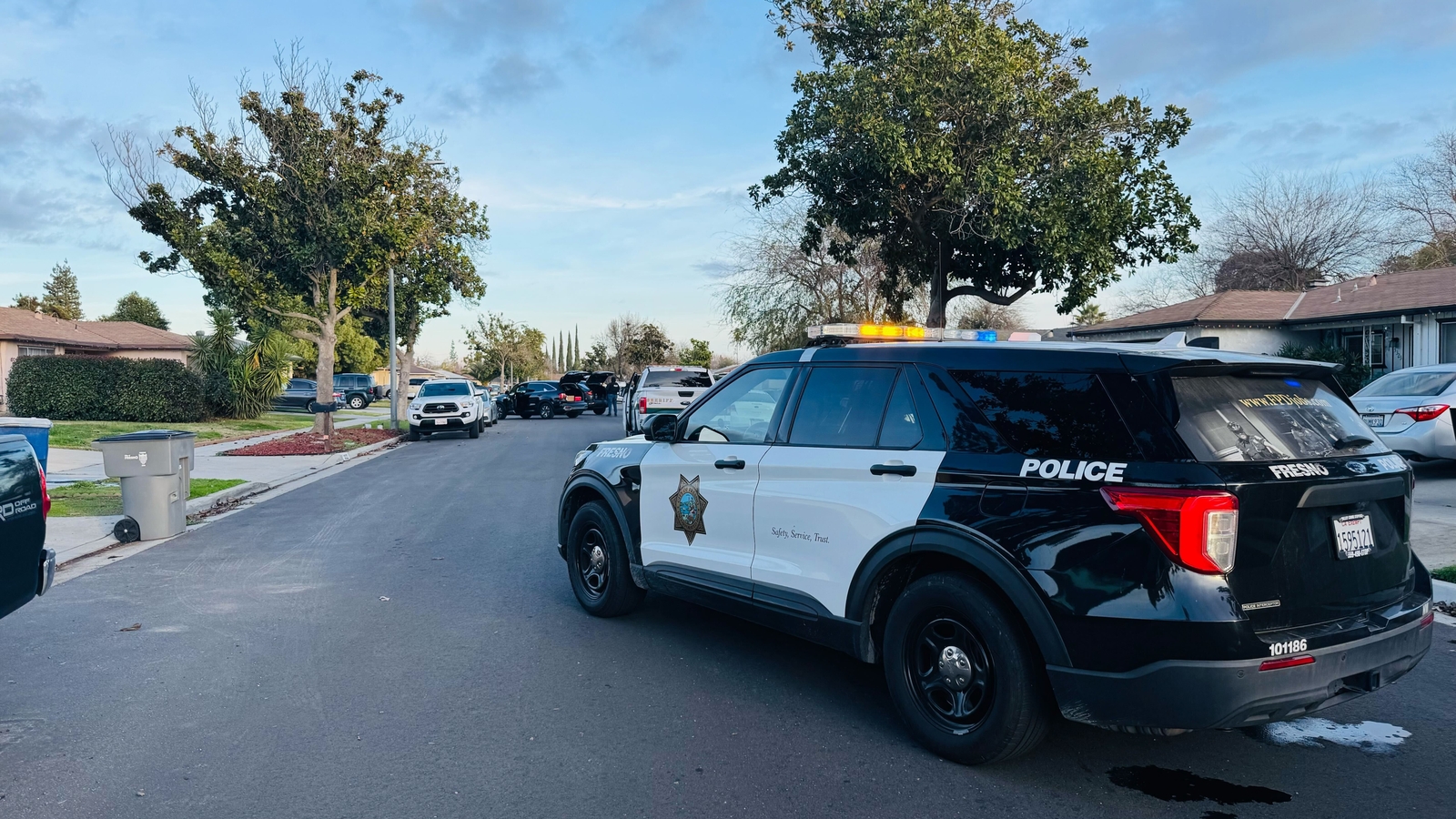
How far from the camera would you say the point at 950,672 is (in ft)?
13.6

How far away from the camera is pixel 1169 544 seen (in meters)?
3.46

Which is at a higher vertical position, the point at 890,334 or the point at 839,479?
the point at 890,334

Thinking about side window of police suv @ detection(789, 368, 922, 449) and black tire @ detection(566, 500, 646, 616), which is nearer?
side window of police suv @ detection(789, 368, 922, 449)

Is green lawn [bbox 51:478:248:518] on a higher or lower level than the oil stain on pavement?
higher

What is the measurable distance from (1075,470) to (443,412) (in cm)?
2389

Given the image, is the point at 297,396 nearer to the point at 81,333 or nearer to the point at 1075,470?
the point at 81,333

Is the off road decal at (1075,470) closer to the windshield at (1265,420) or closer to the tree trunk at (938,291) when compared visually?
the windshield at (1265,420)

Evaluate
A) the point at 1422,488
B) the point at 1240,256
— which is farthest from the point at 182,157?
the point at 1240,256

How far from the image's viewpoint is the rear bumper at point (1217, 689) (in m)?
3.44

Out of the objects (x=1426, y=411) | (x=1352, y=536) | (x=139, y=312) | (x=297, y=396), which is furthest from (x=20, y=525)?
(x=139, y=312)

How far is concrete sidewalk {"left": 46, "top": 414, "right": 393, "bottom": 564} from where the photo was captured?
9.70 meters

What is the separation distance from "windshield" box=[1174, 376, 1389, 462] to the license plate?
257 millimetres

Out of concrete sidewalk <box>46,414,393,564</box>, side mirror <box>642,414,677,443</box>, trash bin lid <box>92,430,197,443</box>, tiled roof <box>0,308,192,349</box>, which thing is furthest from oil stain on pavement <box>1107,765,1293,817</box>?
tiled roof <box>0,308,192,349</box>

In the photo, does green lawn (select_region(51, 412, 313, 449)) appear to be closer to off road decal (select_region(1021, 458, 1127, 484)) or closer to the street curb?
the street curb
